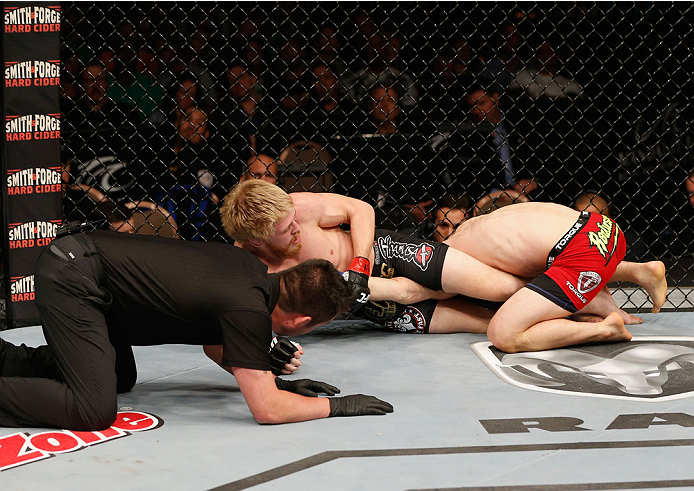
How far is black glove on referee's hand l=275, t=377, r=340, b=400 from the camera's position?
2.18m

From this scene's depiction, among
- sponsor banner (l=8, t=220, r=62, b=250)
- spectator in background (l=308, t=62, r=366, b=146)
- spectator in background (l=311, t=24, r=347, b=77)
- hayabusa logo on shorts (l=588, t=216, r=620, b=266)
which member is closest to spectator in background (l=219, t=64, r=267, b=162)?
spectator in background (l=308, t=62, r=366, b=146)

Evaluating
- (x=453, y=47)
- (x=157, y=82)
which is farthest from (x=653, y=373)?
(x=157, y=82)

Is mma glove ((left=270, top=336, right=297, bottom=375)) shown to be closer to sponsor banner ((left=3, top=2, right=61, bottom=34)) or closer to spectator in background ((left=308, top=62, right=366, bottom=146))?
sponsor banner ((left=3, top=2, right=61, bottom=34))

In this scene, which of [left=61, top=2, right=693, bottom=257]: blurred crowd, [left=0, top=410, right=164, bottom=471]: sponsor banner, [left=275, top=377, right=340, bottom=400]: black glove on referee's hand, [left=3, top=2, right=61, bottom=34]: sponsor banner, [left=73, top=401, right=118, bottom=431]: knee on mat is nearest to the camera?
[left=0, top=410, right=164, bottom=471]: sponsor banner

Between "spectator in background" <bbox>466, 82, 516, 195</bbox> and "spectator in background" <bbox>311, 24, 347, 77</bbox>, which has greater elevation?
"spectator in background" <bbox>311, 24, 347, 77</bbox>

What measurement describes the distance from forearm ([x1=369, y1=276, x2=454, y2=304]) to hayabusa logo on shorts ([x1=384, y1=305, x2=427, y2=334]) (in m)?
0.04

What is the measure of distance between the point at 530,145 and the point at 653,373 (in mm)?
1815

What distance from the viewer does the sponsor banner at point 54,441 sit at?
1740 millimetres

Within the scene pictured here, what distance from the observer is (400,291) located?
9.34 feet

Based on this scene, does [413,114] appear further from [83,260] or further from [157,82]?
[83,260]

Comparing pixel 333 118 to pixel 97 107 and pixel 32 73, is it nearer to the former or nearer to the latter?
pixel 97 107

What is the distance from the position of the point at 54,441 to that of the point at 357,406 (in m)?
0.73

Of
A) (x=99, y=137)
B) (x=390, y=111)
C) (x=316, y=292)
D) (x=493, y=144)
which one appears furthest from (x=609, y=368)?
(x=99, y=137)

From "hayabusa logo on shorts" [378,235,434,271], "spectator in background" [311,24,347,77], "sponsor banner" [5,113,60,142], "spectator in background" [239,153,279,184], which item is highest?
"spectator in background" [311,24,347,77]
